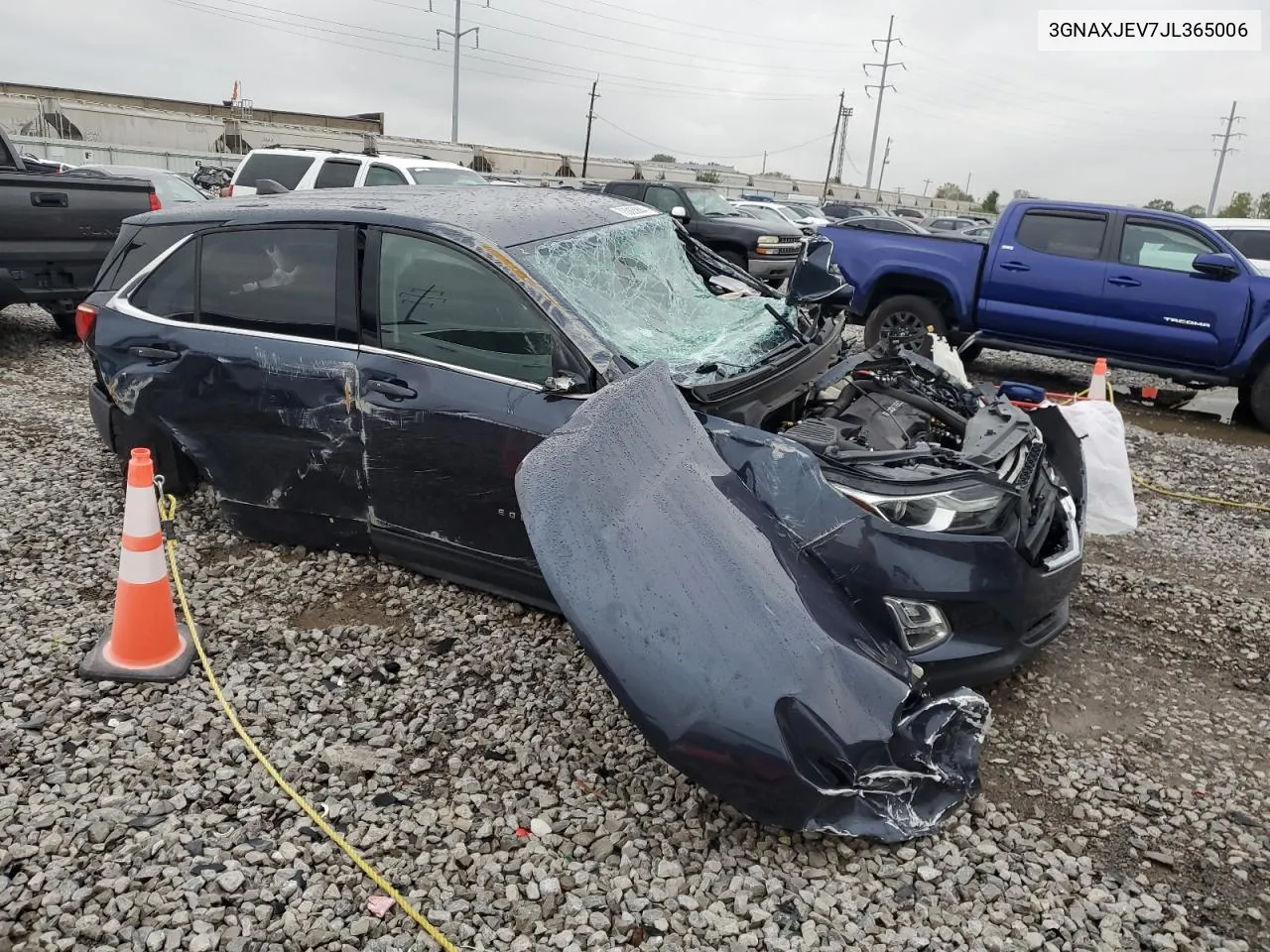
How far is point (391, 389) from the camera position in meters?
3.52

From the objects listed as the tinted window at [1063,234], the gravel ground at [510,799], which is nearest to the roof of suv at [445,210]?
the gravel ground at [510,799]

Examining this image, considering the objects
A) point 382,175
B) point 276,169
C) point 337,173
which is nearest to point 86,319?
point 382,175

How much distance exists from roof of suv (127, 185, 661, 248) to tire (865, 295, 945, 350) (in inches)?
188

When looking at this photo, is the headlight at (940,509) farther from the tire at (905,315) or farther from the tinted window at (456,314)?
the tire at (905,315)

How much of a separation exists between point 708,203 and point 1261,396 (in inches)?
365

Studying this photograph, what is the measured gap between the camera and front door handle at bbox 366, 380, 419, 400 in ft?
11.4

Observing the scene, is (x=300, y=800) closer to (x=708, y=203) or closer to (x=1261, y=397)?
(x=1261, y=397)

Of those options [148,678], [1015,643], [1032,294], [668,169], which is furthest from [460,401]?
[668,169]

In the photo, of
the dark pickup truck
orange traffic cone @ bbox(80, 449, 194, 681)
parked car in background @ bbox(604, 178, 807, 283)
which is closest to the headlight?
orange traffic cone @ bbox(80, 449, 194, 681)

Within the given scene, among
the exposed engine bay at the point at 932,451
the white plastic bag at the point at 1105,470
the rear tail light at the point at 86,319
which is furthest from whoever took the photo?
the white plastic bag at the point at 1105,470

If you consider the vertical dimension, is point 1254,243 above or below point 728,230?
above

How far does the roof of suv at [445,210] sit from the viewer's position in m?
3.57

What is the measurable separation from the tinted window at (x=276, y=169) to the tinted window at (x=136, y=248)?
746 centimetres

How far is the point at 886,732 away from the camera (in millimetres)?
2420
